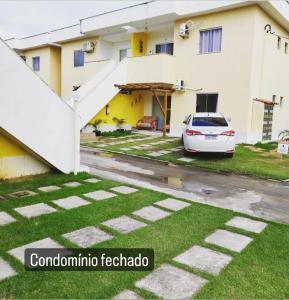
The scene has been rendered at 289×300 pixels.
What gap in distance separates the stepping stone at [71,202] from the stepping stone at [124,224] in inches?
40.1

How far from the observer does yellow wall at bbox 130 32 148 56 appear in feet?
63.6

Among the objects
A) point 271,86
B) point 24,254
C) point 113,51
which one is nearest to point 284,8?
point 271,86

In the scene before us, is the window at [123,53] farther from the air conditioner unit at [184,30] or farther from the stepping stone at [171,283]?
the stepping stone at [171,283]

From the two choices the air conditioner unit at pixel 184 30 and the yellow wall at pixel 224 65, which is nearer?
the yellow wall at pixel 224 65

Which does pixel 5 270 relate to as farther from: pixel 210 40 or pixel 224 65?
pixel 210 40

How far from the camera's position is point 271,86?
1761 cm

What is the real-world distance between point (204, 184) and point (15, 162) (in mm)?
4780

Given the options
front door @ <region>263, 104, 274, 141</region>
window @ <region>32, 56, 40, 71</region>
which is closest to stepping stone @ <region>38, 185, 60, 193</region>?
front door @ <region>263, 104, 274, 141</region>

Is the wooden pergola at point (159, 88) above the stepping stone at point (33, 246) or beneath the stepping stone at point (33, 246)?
above

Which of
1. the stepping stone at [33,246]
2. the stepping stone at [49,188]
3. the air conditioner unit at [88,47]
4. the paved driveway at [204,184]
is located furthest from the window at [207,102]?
the stepping stone at [33,246]

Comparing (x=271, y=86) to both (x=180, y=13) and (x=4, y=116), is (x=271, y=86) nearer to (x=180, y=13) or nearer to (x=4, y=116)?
(x=180, y=13)

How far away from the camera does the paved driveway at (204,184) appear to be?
622 cm

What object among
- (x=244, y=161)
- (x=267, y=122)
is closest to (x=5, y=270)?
(x=244, y=161)

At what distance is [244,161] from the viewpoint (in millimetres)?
11016
